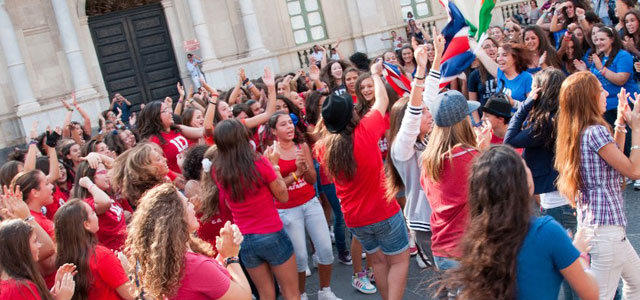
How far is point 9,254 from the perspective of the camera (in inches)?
156

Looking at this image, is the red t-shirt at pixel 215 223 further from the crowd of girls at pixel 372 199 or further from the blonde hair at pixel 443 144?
the blonde hair at pixel 443 144

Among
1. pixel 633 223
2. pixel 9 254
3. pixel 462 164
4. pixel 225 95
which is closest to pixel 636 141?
pixel 462 164

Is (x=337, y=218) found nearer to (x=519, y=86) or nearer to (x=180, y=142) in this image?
→ (x=180, y=142)

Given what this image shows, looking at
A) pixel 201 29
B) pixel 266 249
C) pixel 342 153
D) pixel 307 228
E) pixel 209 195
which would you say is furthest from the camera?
pixel 201 29

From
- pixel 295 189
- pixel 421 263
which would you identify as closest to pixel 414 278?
pixel 421 263

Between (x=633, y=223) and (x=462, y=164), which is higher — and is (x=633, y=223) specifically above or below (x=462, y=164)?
below

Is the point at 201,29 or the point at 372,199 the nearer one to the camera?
the point at 372,199

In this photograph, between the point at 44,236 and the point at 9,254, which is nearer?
the point at 9,254

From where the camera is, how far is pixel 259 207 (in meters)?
5.29

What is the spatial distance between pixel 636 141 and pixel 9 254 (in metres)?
3.71

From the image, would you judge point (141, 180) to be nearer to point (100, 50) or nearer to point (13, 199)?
point (13, 199)

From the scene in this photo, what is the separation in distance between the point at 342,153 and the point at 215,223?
1.30 metres

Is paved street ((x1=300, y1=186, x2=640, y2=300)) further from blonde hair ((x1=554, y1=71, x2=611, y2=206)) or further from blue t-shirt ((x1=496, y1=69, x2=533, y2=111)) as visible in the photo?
blonde hair ((x1=554, y1=71, x2=611, y2=206))

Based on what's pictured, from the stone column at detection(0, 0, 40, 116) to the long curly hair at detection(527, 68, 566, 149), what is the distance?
56.4 feet
